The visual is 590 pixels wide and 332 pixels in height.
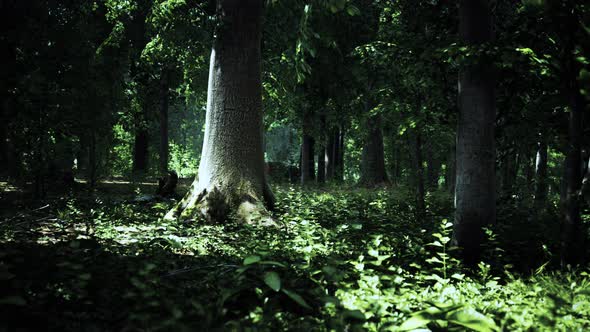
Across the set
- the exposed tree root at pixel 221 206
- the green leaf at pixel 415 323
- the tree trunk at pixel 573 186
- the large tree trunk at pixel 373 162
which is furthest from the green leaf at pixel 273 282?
the large tree trunk at pixel 373 162

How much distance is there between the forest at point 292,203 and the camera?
2826mm

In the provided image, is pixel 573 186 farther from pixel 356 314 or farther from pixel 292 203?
pixel 292 203

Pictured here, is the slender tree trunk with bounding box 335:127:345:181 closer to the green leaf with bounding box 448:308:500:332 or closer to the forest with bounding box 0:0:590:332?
the forest with bounding box 0:0:590:332

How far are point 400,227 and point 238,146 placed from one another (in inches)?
134

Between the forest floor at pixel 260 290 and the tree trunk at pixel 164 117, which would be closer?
the forest floor at pixel 260 290

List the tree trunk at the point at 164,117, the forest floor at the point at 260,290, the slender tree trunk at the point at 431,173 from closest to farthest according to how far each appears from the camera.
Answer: the forest floor at the point at 260,290
the slender tree trunk at the point at 431,173
the tree trunk at the point at 164,117

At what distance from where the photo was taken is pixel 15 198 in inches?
362

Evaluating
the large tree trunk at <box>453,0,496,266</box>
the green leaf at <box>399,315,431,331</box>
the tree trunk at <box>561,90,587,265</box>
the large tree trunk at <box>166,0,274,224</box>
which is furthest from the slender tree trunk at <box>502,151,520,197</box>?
the green leaf at <box>399,315,431,331</box>

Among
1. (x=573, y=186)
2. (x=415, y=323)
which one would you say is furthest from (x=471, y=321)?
(x=573, y=186)

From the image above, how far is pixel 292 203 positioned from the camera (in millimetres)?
8586

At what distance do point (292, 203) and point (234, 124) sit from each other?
2.08 metres

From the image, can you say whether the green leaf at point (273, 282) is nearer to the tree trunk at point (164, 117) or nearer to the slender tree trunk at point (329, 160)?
the tree trunk at point (164, 117)

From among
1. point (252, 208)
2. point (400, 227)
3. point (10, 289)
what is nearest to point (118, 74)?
point (252, 208)

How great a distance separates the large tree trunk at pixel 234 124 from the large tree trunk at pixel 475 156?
349 cm
